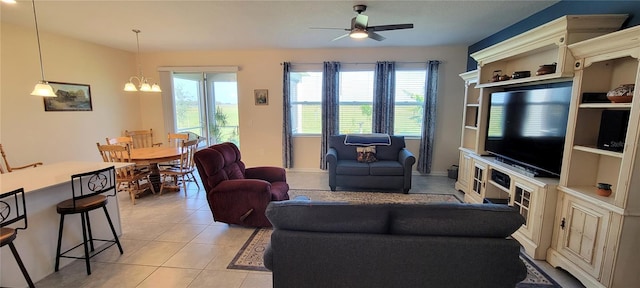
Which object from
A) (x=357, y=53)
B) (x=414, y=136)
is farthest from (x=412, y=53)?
(x=414, y=136)

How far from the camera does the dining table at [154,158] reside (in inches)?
148

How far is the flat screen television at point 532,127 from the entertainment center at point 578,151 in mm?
11

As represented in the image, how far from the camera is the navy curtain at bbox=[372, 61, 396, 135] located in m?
5.23

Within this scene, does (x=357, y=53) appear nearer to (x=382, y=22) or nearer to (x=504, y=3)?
(x=382, y=22)

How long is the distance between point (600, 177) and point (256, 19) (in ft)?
13.0

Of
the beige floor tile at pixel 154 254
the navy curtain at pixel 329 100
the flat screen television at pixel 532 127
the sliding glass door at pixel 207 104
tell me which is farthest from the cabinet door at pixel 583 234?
the sliding glass door at pixel 207 104

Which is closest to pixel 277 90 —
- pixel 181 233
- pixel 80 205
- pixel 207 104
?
pixel 207 104

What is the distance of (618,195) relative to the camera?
1.90m

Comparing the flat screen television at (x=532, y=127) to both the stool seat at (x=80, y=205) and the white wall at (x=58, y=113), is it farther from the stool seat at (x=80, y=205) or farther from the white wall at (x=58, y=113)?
the white wall at (x=58, y=113)

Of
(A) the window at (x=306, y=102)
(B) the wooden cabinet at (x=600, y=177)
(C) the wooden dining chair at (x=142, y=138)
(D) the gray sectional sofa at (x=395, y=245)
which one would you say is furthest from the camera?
(A) the window at (x=306, y=102)

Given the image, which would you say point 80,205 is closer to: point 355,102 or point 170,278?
point 170,278

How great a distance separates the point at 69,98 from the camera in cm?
443

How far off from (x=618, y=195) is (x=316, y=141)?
14.6ft

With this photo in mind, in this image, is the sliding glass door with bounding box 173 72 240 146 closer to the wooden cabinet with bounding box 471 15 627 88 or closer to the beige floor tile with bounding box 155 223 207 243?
the beige floor tile with bounding box 155 223 207 243
